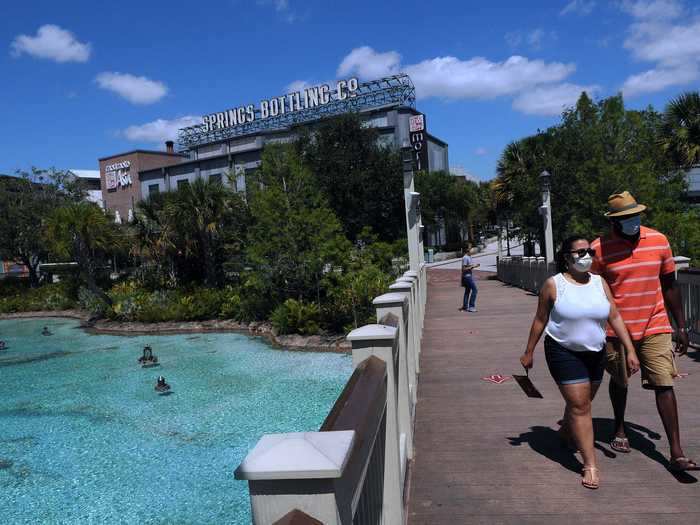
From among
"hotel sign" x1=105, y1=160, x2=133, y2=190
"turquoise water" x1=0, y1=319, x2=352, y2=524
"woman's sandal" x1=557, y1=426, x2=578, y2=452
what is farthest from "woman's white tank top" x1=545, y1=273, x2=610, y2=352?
"hotel sign" x1=105, y1=160, x2=133, y2=190

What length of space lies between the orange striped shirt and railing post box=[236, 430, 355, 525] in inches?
129

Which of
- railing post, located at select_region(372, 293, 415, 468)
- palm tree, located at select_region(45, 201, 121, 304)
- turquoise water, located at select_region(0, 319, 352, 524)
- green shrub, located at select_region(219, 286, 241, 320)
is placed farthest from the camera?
palm tree, located at select_region(45, 201, 121, 304)

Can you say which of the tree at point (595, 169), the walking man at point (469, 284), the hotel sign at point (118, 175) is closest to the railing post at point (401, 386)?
the walking man at point (469, 284)

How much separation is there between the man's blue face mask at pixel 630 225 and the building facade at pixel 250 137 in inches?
1388

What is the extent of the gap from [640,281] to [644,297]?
0.12 meters

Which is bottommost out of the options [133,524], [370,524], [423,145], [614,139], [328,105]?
[133,524]

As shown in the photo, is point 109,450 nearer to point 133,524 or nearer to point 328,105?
point 133,524

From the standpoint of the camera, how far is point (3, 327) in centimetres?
2692

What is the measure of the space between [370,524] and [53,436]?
33.5ft

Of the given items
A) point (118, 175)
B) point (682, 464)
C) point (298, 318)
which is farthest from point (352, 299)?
point (118, 175)

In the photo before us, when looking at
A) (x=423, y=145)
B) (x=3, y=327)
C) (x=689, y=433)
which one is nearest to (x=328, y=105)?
(x=423, y=145)

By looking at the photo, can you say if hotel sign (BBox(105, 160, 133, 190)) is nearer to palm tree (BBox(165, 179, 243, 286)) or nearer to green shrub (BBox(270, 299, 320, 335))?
palm tree (BBox(165, 179, 243, 286))

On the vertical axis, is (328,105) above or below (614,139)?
above

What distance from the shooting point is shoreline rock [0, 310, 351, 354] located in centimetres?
1662
